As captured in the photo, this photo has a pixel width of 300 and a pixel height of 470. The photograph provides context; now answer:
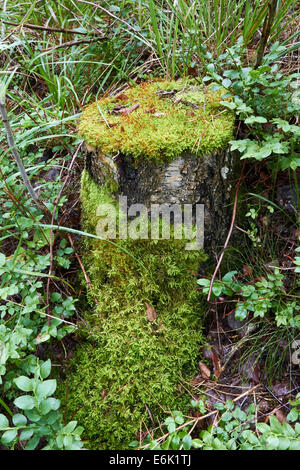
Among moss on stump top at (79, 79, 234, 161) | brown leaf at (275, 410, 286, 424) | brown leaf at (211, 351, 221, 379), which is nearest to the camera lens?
brown leaf at (275, 410, 286, 424)

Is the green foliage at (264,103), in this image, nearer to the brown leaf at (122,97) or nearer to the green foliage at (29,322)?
the brown leaf at (122,97)

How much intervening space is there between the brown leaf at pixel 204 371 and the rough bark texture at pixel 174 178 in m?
0.66

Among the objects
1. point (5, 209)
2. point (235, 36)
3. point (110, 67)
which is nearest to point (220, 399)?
point (5, 209)

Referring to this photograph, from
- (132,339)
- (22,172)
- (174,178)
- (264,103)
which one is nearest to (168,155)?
(174,178)

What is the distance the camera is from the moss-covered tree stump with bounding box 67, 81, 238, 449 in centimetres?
160

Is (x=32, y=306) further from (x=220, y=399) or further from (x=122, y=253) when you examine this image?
(x=220, y=399)

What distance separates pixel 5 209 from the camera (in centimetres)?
191

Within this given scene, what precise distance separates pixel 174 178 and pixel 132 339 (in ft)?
2.63

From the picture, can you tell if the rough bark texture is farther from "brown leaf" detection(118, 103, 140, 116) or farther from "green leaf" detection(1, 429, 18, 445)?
"green leaf" detection(1, 429, 18, 445)

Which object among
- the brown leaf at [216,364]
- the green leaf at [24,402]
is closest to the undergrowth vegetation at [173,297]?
the brown leaf at [216,364]

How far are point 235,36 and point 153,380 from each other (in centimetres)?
200

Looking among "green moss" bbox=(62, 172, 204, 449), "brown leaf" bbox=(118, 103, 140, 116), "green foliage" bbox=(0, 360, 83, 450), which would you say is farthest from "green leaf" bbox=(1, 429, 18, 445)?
"brown leaf" bbox=(118, 103, 140, 116)

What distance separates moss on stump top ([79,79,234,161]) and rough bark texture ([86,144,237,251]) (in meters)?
0.05

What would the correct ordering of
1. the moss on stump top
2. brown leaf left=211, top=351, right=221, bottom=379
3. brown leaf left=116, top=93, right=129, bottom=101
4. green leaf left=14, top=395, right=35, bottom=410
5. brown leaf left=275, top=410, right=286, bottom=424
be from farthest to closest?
brown leaf left=116, top=93, right=129, bottom=101, brown leaf left=211, top=351, right=221, bottom=379, the moss on stump top, brown leaf left=275, top=410, right=286, bottom=424, green leaf left=14, top=395, right=35, bottom=410
